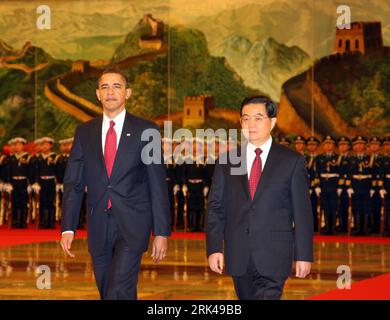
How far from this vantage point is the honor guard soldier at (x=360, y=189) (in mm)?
16531

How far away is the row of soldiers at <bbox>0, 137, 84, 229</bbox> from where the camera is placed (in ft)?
58.7

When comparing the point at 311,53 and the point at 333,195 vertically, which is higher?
the point at 311,53

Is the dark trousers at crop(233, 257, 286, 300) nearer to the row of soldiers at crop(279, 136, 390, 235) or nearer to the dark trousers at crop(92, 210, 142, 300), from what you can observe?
the dark trousers at crop(92, 210, 142, 300)

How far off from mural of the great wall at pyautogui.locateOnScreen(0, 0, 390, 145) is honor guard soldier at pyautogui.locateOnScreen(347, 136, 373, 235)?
207cm

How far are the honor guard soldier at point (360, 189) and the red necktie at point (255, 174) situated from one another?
11.4m

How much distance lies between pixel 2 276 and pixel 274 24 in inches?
431

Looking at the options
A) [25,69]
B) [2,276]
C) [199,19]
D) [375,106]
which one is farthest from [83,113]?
[2,276]

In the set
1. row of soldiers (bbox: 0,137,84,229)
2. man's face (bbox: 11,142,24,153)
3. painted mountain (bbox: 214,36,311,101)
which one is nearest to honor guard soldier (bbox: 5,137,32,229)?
row of soldiers (bbox: 0,137,84,229)

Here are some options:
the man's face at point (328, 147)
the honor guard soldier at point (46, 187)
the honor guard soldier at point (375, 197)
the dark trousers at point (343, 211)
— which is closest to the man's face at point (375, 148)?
the honor guard soldier at point (375, 197)

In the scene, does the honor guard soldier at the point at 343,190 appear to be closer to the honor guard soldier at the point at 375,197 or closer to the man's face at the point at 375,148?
the honor guard soldier at the point at 375,197

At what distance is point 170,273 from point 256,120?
541cm

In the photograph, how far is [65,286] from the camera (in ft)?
30.0

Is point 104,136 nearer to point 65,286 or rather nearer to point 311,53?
point 65,286

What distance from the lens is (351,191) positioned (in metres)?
16.5
